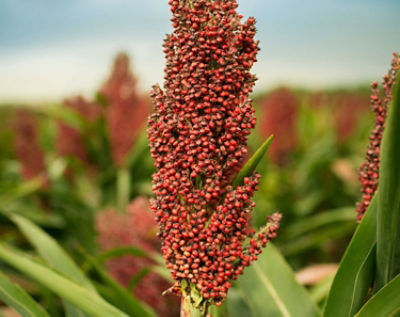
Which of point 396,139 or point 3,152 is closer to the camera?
point 396,139

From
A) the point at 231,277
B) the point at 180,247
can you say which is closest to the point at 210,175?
the point at 180,247

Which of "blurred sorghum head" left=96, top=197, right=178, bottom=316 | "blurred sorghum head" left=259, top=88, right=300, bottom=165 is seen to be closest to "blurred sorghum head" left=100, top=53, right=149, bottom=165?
"blurred sorghum head" left=96, top=197, right=178, bottom=316

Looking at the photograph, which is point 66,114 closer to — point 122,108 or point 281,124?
point 122,108

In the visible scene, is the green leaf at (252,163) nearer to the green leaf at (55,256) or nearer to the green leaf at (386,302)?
the green leaf at (386,302)

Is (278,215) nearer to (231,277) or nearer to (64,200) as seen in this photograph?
(231,277)

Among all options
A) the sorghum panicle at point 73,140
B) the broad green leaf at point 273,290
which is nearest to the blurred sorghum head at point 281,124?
the sorghum panicle at point 73,140

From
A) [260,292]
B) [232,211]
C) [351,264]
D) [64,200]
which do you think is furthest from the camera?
[64,200]

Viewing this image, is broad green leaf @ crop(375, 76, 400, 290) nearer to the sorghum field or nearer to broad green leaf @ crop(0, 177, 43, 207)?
the sorghum field
